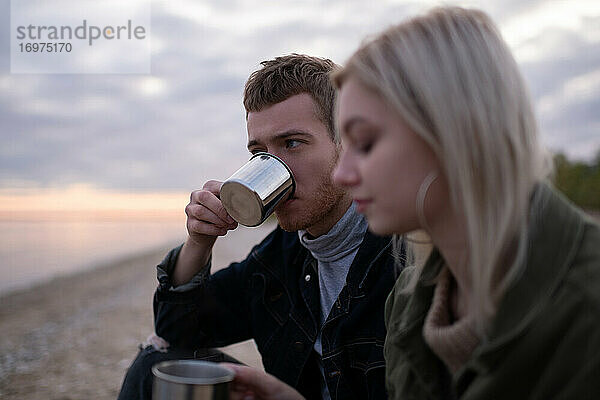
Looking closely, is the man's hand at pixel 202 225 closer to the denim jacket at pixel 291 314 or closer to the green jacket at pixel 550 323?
the denim jacket at pixel 291 314

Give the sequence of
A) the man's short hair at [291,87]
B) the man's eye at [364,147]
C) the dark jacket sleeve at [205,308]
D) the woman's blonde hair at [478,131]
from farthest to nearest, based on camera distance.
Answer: the dark jacket sleeve at [205,308]
the man's short hair at [291,87]
the man's eye at [364,147]
the woman's blonde hair at [478,131]

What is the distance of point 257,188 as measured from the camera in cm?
235

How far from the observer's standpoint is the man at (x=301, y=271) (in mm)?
2418

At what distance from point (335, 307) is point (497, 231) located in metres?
1.29

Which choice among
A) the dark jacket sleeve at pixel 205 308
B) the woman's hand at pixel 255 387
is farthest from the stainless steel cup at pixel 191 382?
the dark jacket sleeve at pixel 205 308

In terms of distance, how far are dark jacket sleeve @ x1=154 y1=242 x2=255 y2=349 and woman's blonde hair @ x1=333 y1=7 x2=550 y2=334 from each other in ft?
6.25

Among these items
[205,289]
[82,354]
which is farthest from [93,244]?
[205,289]

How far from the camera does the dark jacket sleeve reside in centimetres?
298

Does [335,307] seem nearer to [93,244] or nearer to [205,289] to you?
[205,289]

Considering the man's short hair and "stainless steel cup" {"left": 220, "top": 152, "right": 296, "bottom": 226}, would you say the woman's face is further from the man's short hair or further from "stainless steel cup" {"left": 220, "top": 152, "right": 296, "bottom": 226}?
the man's short hair

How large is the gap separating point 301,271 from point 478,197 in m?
1.67

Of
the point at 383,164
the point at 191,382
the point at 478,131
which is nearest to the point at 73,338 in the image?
the point at 191,382

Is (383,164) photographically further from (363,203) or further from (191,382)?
(191,382)

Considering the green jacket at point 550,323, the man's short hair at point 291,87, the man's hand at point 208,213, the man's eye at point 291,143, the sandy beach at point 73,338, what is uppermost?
the man's short hair at point 291,87
